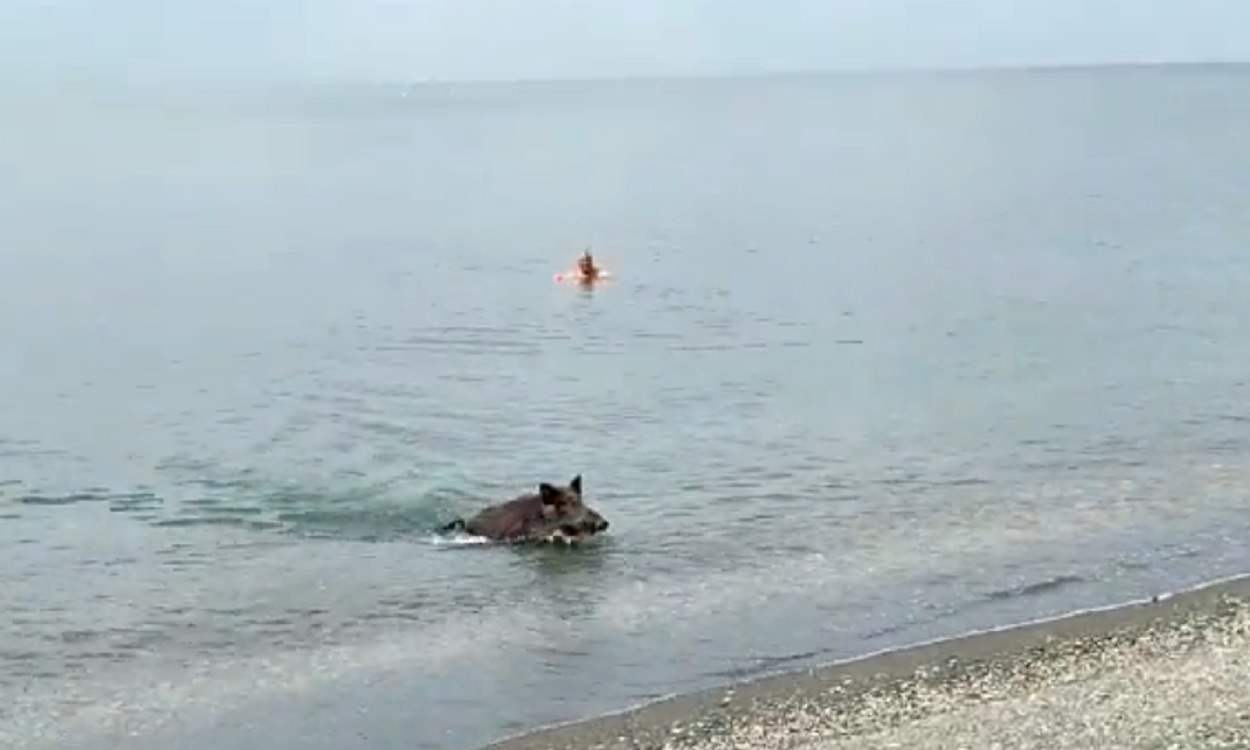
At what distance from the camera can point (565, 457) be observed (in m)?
30.3

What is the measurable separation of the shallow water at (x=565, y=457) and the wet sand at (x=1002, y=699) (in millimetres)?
1107

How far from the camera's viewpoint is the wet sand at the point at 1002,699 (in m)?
14.9

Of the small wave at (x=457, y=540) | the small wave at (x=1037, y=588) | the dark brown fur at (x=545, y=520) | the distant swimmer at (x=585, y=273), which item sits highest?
the distant swimmer at (x=585, y=273)

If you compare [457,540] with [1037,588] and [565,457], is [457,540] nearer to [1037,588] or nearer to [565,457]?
[565,457]

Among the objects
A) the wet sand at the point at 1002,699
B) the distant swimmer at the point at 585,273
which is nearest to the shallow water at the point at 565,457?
the distant swimmer at the point at 585,273

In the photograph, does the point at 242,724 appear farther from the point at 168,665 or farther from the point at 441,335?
the point at 441,335

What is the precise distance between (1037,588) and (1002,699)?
203 inches

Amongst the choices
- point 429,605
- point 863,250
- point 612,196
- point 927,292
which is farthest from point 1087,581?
point 612,196

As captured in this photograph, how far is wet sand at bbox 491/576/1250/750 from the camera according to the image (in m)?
14.9

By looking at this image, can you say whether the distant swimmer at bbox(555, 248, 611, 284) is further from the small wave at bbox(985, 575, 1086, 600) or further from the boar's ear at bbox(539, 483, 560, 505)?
the small wave at bbox(985, 575, 1086, 600)

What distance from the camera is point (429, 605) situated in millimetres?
21125

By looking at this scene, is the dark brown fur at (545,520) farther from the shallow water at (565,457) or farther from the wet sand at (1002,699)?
the wet sand at (1002,699)

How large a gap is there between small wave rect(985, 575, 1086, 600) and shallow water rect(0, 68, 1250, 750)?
111 mm

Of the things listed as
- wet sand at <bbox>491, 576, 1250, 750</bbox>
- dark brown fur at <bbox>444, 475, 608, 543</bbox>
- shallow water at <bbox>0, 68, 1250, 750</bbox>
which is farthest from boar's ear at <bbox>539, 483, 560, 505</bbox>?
wet sand at <bbox>491, 576, 1250, 750</bbox>
